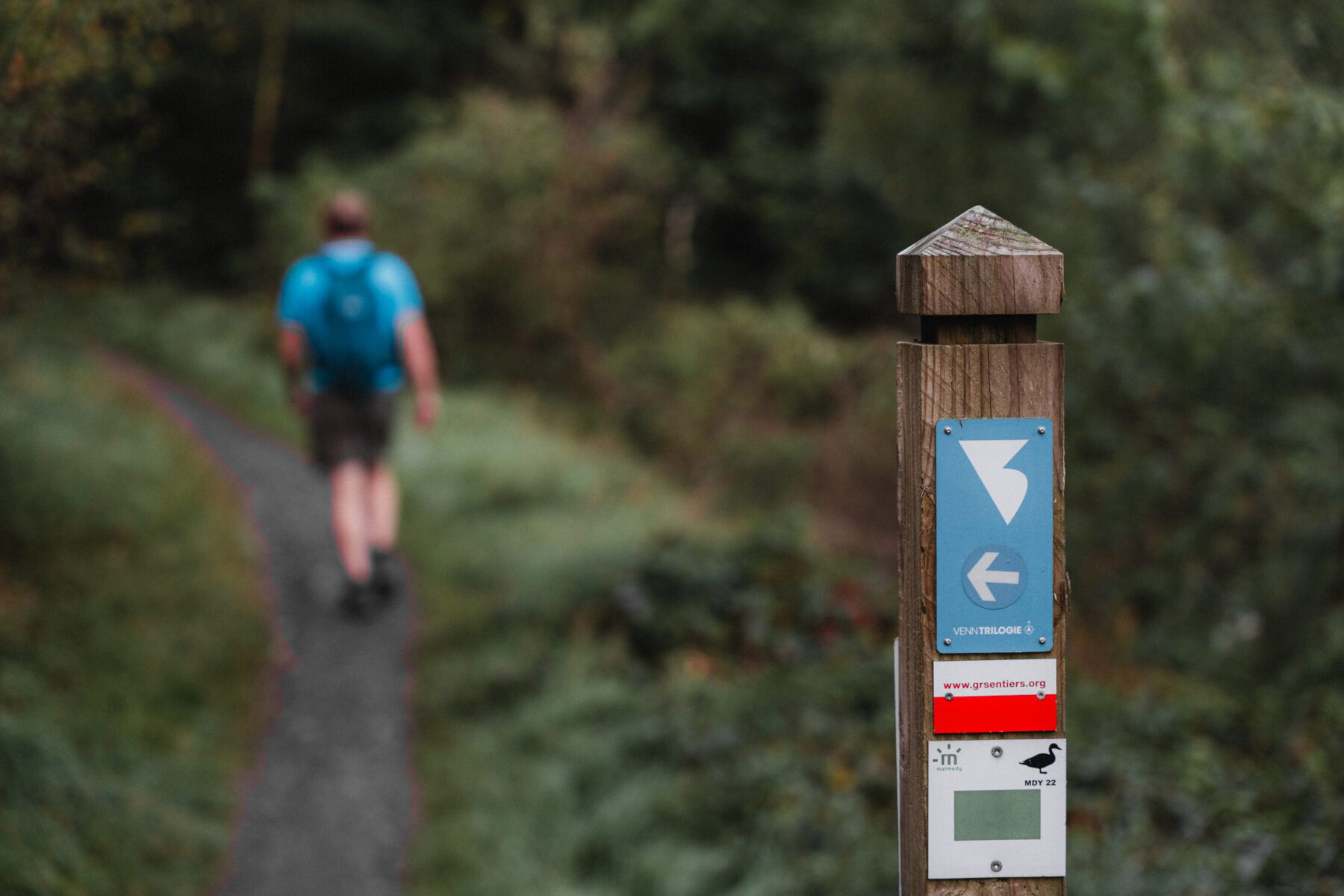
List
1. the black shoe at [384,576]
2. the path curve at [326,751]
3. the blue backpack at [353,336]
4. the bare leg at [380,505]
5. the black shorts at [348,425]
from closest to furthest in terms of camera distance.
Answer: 1. the path curve at [326,751]
2. the blue backpack at [353,336]
3. the black shorts at [348,425]
4. the bare leg at [380,505]
5. the black shoe at [384,576]

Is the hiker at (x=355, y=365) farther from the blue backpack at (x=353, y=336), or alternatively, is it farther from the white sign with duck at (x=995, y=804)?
the white sign with duck at (x=995, y=804)

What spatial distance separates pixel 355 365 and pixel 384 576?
1.24 meters

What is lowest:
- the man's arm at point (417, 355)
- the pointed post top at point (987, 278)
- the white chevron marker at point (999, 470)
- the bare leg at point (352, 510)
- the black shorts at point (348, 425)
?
the bare leg at point (352, 510)

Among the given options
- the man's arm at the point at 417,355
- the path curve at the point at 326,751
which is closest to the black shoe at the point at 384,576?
the path curve at the point at 326,751

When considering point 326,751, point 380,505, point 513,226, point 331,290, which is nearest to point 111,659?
point 326,751

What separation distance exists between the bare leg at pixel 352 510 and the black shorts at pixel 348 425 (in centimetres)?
6

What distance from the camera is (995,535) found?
5.76ft

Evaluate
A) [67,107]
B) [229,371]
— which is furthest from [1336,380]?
[229,371]

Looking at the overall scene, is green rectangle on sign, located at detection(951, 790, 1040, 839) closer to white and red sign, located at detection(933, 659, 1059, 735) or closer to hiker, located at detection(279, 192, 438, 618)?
white and red sign, located at detection(933, 659, 1059, 735)

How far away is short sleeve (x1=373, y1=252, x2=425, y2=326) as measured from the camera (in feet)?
19.5

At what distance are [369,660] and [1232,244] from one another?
5.10 metres

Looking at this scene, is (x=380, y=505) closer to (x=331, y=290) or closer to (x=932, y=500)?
(x=331, y=290)

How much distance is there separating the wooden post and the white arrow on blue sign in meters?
0.02

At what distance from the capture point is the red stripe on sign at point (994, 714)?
1.77 meters
